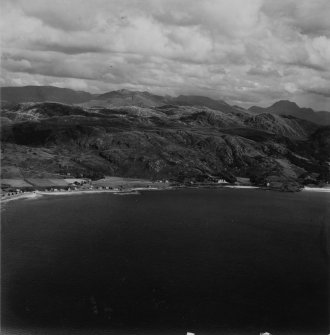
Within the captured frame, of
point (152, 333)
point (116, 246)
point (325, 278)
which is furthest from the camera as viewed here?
point (116, 246)

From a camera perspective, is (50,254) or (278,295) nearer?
(278,295)

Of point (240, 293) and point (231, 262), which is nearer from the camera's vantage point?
point (240, 293)

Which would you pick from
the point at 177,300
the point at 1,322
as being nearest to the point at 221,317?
the point at 177,300

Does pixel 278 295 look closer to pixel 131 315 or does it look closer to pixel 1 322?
pixel 131 315

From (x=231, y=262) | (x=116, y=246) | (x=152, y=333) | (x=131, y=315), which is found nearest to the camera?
(x=152, y=333)

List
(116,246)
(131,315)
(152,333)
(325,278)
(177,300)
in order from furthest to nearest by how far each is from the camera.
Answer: (116,246) < (325,278) < (177,300) < (131,315) < (152,333)

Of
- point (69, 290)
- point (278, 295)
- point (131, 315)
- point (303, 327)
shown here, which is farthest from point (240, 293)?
point (69, 290)

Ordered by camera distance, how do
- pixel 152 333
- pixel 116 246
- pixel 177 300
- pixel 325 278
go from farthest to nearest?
pixel 116 246, pixel 325 278, pixel 177 300, pixel 152 333

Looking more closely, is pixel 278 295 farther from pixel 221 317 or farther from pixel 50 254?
pixel 50 254
